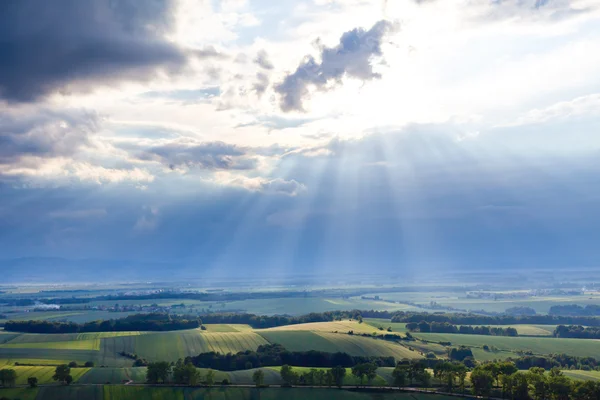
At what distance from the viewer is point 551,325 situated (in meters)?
178

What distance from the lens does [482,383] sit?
284 ft

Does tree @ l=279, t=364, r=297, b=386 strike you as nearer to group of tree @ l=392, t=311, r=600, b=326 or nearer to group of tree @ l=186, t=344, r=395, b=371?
group of tree @ l=186, t=344, r=395, b=371

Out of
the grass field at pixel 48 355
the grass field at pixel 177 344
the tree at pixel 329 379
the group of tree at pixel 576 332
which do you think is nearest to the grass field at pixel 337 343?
the grass field at pixel 177 344

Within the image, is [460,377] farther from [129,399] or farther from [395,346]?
[129,399]

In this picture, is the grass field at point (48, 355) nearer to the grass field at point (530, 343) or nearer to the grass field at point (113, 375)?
the grass field at point (113, 375)

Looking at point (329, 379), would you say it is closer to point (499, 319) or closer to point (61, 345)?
point (61, 345)

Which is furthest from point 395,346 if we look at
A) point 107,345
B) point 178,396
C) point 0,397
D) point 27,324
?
point 27,324

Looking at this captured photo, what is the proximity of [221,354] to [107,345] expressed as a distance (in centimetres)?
3100

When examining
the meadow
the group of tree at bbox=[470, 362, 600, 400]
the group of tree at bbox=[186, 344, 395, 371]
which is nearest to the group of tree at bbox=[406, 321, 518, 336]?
the group of tree at bbox=[186, 344, 395, 371]

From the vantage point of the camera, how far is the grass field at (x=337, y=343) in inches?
4697

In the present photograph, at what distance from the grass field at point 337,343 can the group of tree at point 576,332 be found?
5694cm

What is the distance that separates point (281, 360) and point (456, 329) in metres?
69.2

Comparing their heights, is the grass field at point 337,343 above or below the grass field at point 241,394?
above

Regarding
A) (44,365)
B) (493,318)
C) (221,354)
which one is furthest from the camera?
(493,318)
